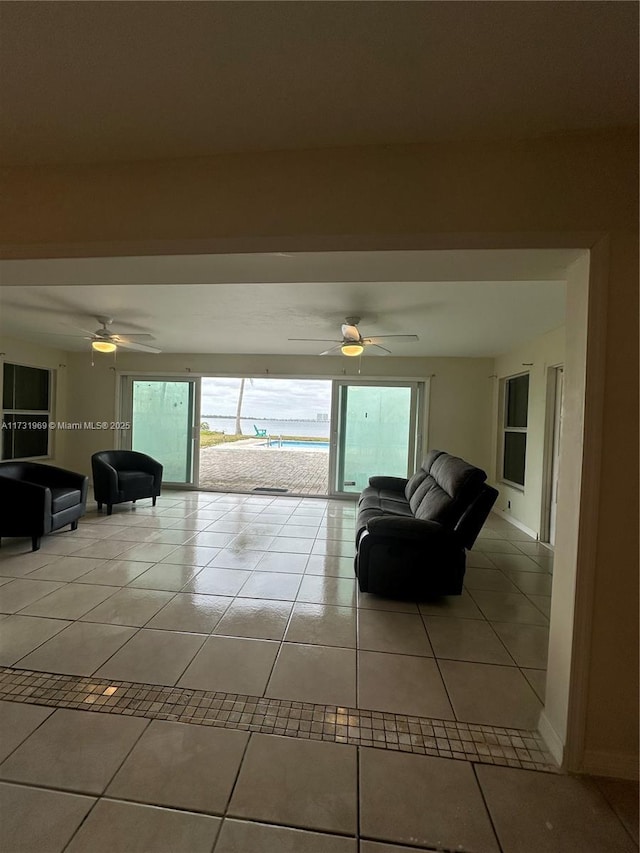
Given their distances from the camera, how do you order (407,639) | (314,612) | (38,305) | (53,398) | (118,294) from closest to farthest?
1. (407,639)
2. (314,612)
3. (118,294)
4. (38,305)
5. (53,398)

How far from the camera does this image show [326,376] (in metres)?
6.10

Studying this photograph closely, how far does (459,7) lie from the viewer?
943 millimetres

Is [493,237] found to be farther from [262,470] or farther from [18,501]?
[262,470]

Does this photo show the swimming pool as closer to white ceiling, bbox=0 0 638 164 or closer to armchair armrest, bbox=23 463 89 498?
armchair armrest, bbox=23 463 89 498

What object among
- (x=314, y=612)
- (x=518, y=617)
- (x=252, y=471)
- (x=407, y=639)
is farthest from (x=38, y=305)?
(x=252, y=471)

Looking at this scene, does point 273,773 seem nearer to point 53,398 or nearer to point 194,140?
point 194,140

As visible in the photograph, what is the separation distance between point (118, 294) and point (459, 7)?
3058 mm

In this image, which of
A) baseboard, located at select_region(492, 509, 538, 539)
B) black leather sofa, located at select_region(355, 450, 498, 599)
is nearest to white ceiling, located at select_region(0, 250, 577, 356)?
black leather sofa, located at select_region(355, 450, 498, 599)

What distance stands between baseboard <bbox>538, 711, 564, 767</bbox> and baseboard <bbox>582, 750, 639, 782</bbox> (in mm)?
77

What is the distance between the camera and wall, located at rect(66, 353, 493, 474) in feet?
19.1

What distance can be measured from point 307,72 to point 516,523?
16.8ft

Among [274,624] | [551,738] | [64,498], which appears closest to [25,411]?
[64,498]

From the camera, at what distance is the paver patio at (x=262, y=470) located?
7137 mm

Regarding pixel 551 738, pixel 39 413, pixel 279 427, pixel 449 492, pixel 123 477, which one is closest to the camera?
pixel 551 738
